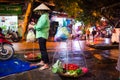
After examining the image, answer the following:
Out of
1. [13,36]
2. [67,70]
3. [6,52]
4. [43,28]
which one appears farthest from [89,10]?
[13,36]

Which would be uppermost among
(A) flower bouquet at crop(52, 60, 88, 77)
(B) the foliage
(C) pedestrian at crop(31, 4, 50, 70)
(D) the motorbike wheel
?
(B) the foliage

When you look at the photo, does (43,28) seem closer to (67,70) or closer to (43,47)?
(43,47)

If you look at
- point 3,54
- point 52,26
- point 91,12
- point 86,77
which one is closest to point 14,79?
point 86,77

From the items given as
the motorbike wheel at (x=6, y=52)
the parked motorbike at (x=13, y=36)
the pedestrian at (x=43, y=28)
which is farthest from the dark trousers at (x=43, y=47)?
the parked motorbike at (x=13, y=36)

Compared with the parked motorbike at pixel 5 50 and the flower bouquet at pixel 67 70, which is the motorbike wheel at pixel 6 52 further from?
the flower bouquet at pixel 67 70

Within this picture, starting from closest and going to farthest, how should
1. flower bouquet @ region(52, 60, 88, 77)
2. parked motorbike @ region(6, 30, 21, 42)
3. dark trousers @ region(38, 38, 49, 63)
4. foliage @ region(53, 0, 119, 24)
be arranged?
1. flower bouquet @ region(52, 60, 88, 77)
2. dark trousers @ region(38, 38, 49, 63)
3. foliage @ region(53, 0, 119, 24)
4. parked motorbike @ region(6, 30, 21, 42)

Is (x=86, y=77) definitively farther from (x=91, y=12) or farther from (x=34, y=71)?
(x=91, y=12)

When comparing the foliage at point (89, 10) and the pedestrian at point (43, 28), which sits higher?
the foliage at point (89, 10)

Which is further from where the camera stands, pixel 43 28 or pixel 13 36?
pixel 13 36

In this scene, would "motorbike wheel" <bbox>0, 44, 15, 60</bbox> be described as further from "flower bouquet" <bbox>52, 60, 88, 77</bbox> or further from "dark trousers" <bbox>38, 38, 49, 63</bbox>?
"flower bouquet" <bbox>52, 60, 88, 77</bbox>

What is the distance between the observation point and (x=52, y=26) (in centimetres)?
2883

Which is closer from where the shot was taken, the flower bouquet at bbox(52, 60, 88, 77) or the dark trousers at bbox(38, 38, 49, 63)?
the flower bouquet at bbox(52, 60, 88, 77)

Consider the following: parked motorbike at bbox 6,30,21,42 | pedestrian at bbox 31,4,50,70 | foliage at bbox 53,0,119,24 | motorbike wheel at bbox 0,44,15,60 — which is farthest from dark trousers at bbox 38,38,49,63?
parked motorbike at bbox 6,30,21,42

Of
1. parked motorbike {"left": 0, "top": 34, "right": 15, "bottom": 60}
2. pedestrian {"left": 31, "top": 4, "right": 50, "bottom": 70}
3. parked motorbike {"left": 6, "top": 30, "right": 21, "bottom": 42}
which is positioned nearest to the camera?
pedestrian {"left": 31, "top": 4, "right": 50, "bottom": 70}
